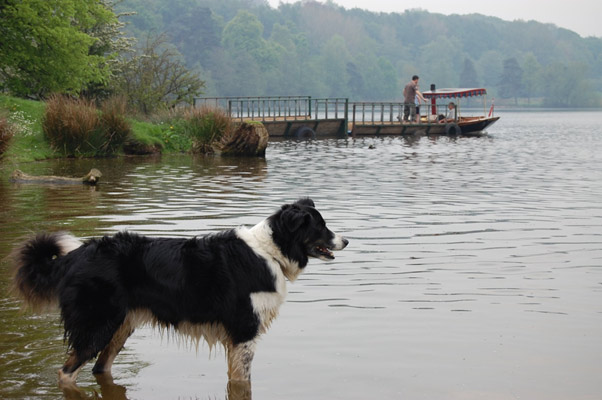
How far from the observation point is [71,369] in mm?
5809

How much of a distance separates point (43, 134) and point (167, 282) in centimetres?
2047

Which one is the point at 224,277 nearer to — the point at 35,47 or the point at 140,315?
the point at 140,315

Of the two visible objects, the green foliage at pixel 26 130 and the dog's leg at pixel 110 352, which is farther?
the green foliage at pixel 26 130

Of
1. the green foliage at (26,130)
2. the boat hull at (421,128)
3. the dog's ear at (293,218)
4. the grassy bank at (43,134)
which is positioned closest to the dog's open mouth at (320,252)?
the dog's ear at (293,218)

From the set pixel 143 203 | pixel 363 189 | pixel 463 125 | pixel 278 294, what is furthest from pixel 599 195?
pixel 463 125

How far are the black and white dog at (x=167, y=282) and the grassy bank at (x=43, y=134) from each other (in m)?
14.1

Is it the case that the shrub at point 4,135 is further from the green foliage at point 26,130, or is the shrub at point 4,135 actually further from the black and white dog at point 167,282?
the black and white dog at point 167,282

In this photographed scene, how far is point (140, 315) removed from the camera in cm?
588

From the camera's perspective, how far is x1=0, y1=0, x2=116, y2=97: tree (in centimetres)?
2731

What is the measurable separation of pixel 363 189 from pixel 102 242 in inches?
556

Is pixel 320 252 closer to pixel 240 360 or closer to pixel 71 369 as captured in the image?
pixel 240 360

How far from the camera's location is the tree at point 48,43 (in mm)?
27312

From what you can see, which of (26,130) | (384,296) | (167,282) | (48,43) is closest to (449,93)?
(48,43)

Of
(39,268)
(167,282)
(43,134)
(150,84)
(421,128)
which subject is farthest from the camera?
(421,128)
